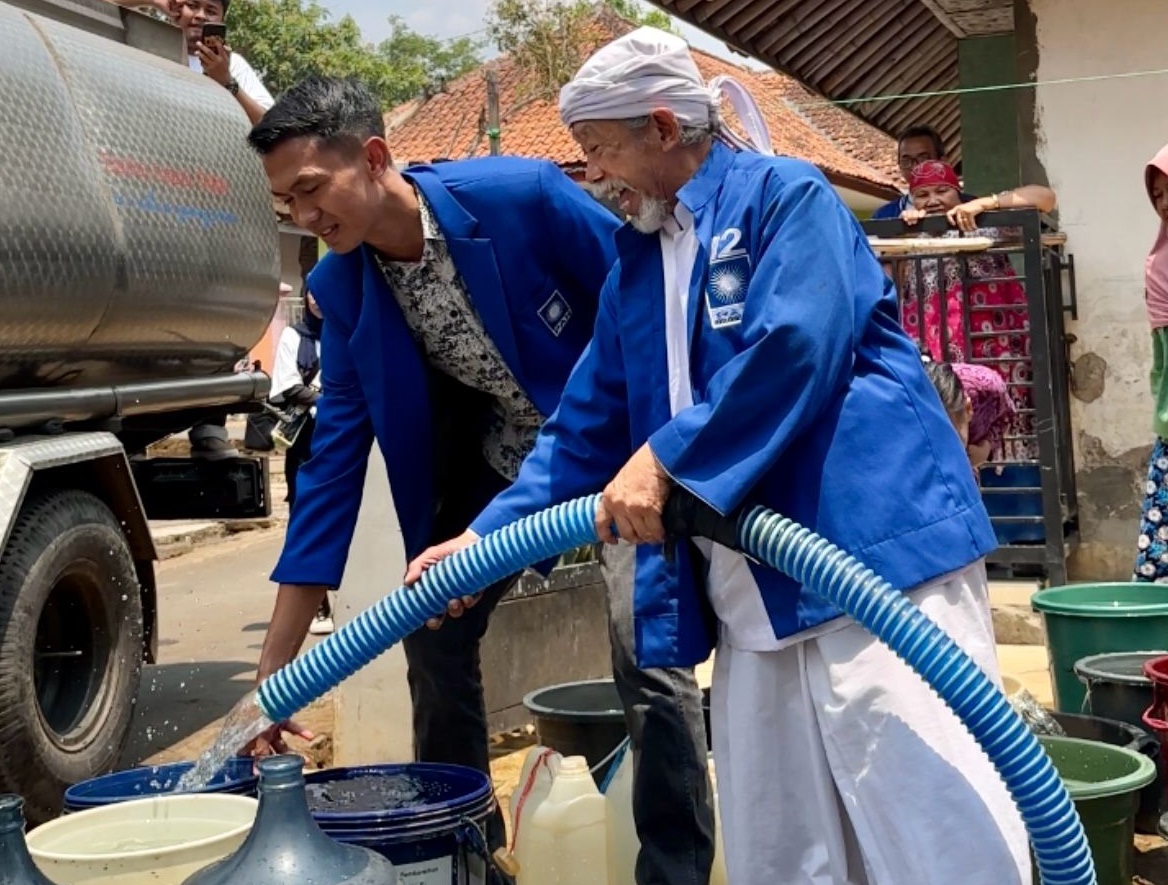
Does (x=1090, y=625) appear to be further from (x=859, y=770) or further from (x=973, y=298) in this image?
(x=973, y=298)

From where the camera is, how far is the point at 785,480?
2.56 m

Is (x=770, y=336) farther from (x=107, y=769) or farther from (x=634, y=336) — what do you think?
(x=107, y=769)

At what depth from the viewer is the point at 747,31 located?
30.6 feet

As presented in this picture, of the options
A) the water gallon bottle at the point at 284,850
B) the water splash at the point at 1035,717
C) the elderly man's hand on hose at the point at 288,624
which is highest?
the elderly man's hand on hose at the point at 288,624

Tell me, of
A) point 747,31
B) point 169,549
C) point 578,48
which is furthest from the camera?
point 578,48

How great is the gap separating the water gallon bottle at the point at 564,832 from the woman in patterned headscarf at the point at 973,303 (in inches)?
154

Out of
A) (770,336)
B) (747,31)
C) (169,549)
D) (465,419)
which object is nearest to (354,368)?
(465,419)

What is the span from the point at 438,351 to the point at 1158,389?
2721 mm

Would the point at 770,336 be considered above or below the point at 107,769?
above

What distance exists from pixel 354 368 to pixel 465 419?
332 millimetres

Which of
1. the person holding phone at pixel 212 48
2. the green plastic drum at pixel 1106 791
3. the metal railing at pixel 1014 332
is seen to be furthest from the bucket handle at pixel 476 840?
the metal railing at pixel 1014 332

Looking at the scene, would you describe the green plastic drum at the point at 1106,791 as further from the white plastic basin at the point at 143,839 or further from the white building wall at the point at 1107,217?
the white building wall at the point at 1107,217

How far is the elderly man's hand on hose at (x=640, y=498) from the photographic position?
246 cm

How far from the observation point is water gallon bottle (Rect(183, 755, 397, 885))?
2080 mm
